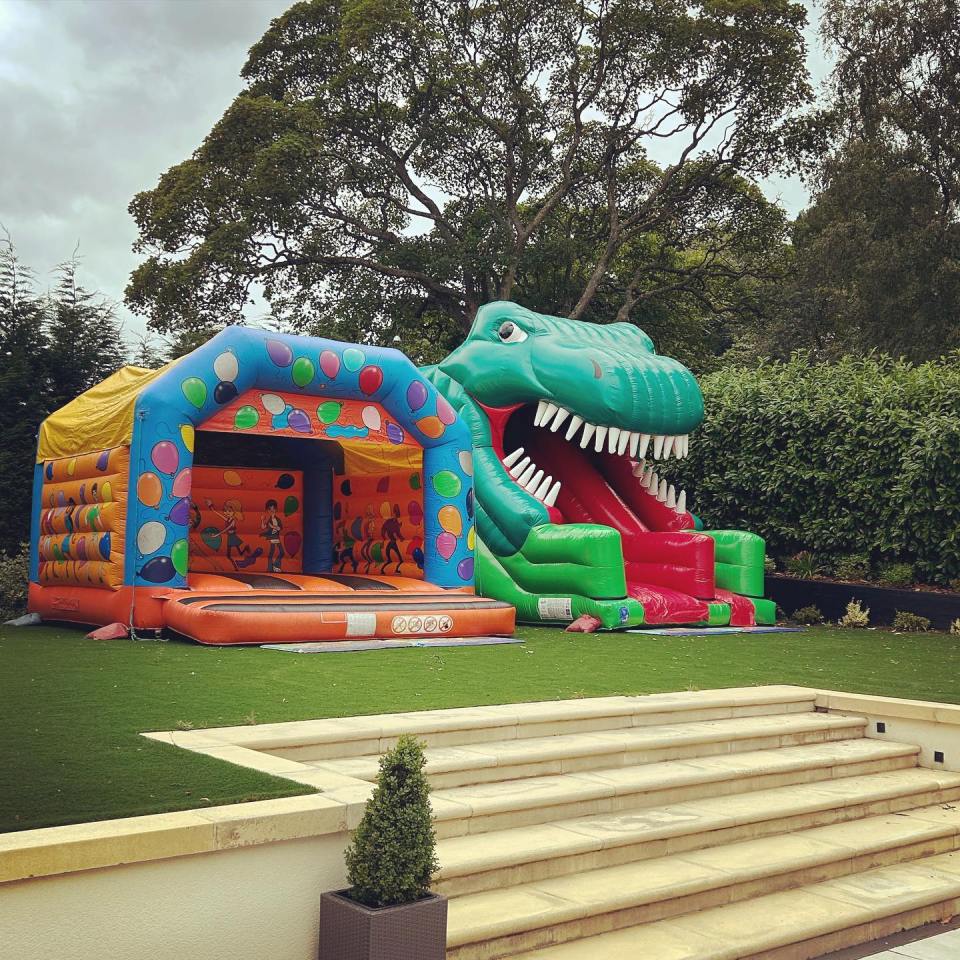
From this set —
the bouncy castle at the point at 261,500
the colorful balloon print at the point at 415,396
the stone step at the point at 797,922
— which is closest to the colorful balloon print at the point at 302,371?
the bouncy castle at the point at 261,500

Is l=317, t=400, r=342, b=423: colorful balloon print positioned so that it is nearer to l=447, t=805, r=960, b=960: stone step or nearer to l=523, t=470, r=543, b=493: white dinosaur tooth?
l=523, t=470, r=543, b=493: white dinosaur tooth

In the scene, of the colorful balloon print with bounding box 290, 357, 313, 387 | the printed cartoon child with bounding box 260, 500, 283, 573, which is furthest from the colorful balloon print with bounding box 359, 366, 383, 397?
the printed cartoon child with bounding box 260, 500, 283, 573

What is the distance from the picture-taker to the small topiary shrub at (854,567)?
1141 cm

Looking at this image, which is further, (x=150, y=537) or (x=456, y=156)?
(x=456, y=156)

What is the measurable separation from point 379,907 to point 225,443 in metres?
9.08

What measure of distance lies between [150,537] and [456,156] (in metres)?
15.0

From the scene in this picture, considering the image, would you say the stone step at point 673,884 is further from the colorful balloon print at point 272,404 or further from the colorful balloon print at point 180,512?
the colorful balloon print at point 272,404

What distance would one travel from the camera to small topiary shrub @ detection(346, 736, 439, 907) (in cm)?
319

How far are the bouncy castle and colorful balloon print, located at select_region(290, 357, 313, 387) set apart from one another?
1 cm

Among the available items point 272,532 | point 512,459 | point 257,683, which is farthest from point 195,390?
point 272,532

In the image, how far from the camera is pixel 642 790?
4836 millimetres

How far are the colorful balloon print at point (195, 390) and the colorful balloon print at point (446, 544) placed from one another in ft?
8.42

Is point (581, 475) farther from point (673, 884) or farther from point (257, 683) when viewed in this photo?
point (673, 884)

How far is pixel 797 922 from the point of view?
412cm
